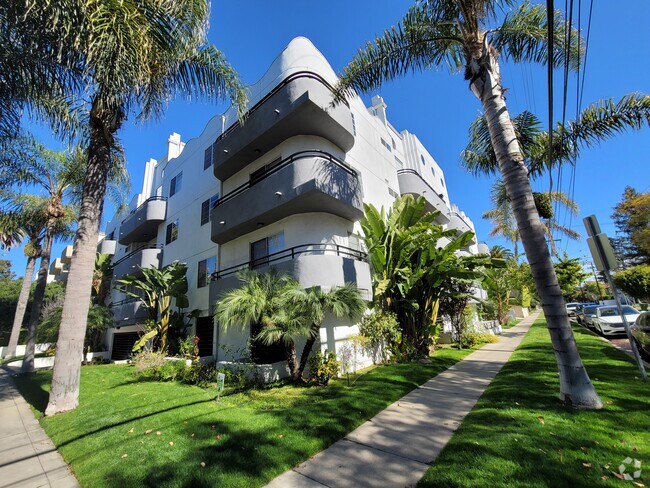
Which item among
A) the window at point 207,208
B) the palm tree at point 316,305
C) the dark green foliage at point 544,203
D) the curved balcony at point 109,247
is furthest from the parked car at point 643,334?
the curved balcony at point 109,247

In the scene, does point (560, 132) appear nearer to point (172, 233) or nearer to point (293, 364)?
point (293, 364)

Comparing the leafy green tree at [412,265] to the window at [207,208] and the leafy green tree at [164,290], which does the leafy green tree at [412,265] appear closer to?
the window at [207,208]

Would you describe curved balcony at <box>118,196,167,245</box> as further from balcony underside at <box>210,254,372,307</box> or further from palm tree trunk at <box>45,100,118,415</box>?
balcony underside at <box>210,254,372,307</box>

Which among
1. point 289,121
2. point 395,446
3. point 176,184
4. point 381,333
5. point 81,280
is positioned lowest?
point 395,446

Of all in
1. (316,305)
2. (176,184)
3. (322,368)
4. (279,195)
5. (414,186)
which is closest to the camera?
(316,305)

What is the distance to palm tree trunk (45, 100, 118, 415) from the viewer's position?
26.9 ft

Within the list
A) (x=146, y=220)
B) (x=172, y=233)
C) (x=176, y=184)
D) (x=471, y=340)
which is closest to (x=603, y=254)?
(x=471, y=340)

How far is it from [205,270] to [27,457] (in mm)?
11227

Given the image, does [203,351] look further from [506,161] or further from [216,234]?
[506,161]

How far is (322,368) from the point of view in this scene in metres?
9.54

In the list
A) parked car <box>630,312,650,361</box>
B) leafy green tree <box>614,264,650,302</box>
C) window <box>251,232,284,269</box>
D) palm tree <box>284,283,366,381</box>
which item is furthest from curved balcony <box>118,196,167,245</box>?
leafy green tree <box>614,264,650,302</box>

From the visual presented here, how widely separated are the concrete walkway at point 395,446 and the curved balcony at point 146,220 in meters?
20.4

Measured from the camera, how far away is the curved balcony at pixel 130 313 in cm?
1745

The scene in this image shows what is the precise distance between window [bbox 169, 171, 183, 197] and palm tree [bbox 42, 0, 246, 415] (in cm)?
1148
